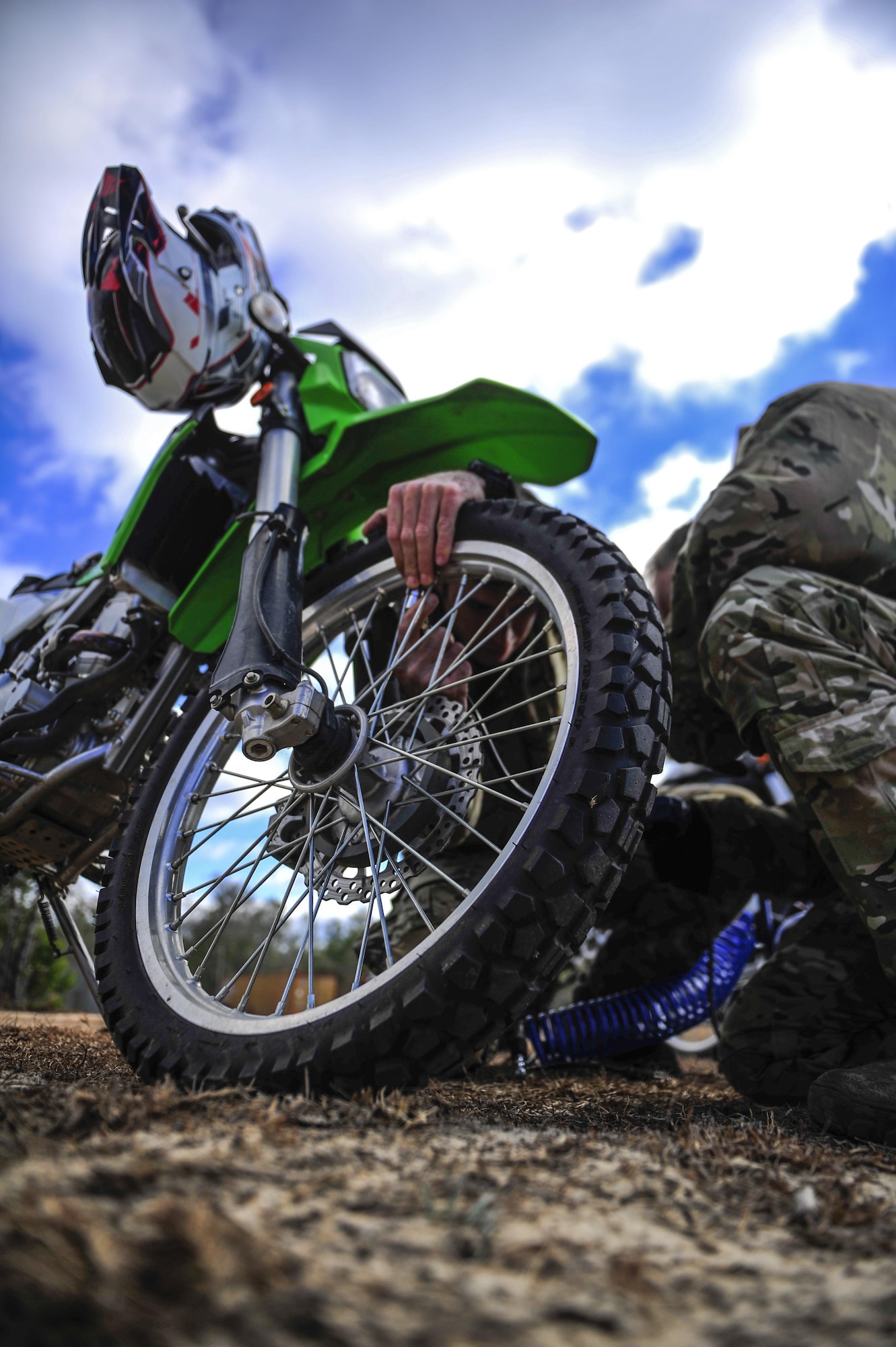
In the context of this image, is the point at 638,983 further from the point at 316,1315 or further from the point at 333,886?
the point at 316,1315

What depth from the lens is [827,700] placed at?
1.58 metres

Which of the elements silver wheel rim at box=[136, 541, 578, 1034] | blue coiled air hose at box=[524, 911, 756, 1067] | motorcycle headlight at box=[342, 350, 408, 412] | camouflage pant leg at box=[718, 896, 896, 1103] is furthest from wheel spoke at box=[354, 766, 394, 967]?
blue coiled air hose at box=[524, 911, 756, 1067]

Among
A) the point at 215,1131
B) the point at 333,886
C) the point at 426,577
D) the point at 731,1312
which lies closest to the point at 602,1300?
the point at 731,1312

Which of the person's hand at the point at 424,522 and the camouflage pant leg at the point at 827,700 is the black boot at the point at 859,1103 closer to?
the camouflage pant leg at the point at 827,700

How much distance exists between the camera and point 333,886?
153 centimetres

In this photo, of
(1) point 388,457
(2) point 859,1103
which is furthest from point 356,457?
(2) point 859,1103

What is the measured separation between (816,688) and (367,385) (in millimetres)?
1594

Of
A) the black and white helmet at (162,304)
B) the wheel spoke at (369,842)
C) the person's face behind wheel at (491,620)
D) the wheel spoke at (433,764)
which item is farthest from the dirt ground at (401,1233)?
the black and white helmet at (162,304)

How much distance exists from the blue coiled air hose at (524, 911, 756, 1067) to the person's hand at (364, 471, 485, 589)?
1.64 meters

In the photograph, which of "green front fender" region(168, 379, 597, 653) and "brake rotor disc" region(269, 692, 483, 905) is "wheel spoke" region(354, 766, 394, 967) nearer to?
"brake rotor disc" region(269, 692, 483, 905)

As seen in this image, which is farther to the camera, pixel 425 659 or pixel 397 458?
pixel 397 458

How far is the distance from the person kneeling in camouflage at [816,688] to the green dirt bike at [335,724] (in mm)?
424

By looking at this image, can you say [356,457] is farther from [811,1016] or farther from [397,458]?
[811,1016]

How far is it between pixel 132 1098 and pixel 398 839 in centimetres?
65
